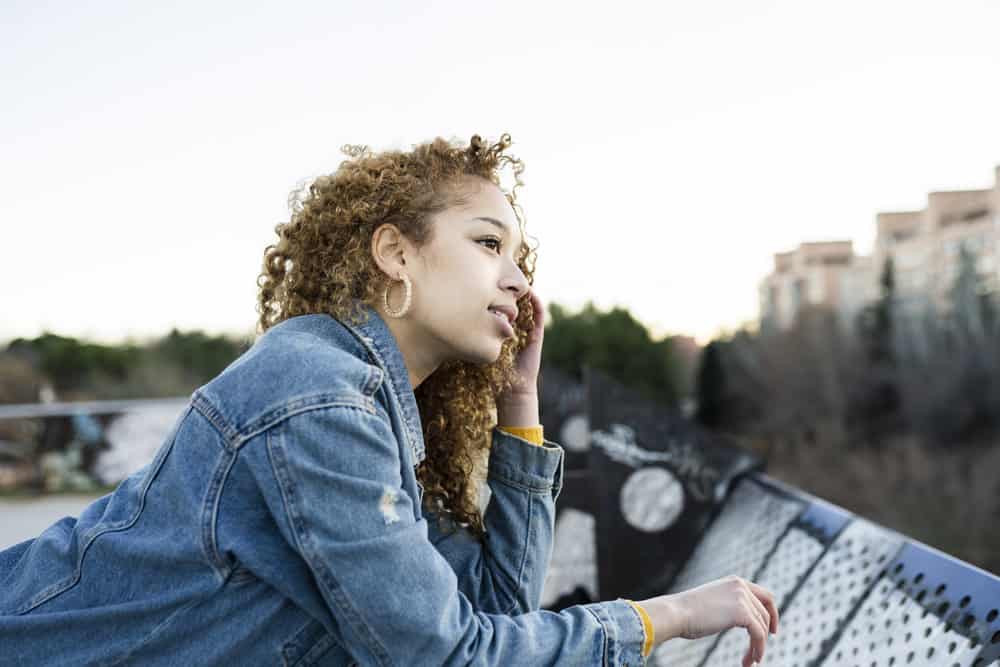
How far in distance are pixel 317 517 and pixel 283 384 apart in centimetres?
18

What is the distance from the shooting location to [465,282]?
1.36m

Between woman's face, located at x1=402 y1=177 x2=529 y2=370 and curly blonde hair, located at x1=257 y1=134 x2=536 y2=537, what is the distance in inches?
1.5

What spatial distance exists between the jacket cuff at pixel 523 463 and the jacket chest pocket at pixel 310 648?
55 centimetres

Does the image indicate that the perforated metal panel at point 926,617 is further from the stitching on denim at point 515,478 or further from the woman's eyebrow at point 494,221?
the woman's eyebrow at point 494,221

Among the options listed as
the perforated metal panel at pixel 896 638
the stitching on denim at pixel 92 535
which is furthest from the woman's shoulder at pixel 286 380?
the perforated metal panel at pixel 896 638

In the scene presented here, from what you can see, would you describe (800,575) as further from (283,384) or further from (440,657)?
(283,384)

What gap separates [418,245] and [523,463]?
501 millimetres

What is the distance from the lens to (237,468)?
3.58ft

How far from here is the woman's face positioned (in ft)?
4.48

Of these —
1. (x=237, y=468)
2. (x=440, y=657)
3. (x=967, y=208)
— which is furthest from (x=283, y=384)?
(x=967, y=208)

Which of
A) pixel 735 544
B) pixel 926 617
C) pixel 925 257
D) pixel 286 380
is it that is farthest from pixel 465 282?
pixel 925 257

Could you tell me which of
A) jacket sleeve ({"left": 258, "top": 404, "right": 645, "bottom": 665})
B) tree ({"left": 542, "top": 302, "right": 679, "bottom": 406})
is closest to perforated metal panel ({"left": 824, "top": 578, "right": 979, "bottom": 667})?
jacket sleeve ({"left": 258, "top": 404, "right": 645, "bottom": 665})

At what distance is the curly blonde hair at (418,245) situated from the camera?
1414 millimetres

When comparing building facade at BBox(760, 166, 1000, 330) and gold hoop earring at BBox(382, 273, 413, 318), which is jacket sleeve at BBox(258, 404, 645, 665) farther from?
building facade at BBox(760, 166, 1000, 330)
